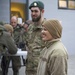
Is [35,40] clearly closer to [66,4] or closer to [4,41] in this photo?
[4,41]

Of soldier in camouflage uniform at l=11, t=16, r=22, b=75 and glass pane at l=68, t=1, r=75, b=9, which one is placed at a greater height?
glass pane at l=68, t=1, r=75, b=9

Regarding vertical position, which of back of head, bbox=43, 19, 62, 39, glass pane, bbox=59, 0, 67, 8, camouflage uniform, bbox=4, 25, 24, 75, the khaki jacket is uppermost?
glass pane, bbox=59, 0, 67, 8

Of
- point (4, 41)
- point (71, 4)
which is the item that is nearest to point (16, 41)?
point (4, 41)

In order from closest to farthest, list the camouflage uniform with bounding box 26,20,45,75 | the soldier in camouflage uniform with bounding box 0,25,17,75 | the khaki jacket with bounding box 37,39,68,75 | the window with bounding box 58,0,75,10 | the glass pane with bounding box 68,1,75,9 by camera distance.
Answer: the khaki jacket with bounding box 37,39,68,75, the camouflage uniform with bounding box 26,20,45,75, the soldier in camouflage uniform with bounding box 0,25,17,75, the window with bounding box 58,0,75,10, the glass pane with bounding box 68,1,75,9

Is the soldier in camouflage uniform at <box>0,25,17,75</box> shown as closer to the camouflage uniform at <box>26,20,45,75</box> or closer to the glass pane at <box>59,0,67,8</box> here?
the camouflage uniform at <box>26,20,45,75</box>

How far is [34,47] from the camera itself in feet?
15.7

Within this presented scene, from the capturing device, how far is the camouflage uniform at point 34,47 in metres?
4.77

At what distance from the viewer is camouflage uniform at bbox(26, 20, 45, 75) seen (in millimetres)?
4766

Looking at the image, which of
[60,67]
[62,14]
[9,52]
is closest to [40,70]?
[60,67]

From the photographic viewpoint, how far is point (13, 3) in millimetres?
12734

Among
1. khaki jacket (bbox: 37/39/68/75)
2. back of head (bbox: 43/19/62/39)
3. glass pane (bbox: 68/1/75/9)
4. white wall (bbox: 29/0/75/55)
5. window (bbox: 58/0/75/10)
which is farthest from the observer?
glass pane (bbox: 68/1/75/9)

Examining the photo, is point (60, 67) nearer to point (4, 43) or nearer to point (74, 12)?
point (4, 43)

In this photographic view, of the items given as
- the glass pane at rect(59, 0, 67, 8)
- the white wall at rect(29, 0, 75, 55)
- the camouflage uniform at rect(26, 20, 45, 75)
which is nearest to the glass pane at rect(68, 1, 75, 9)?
the glass pane at rect(59, 0, 67, 8)

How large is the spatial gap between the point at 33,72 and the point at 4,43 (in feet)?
3.49
